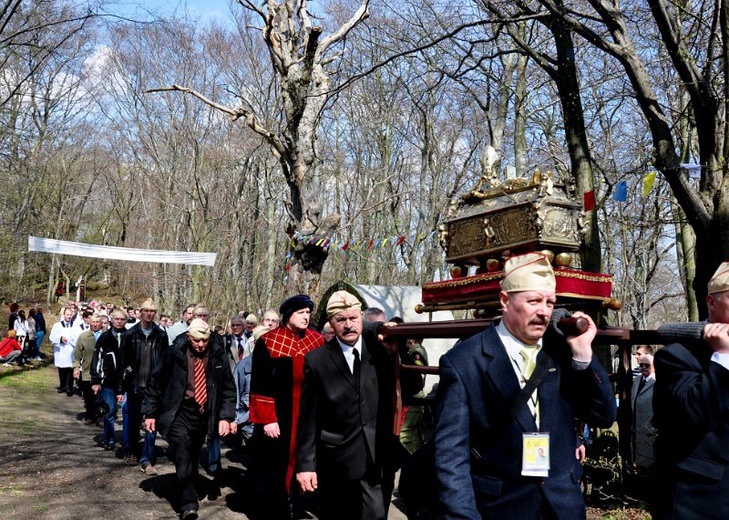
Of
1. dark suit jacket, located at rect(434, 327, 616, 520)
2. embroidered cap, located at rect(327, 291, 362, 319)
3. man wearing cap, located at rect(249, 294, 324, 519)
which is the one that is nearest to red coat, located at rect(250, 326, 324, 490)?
man wearing cap, located at rect(249, 294, 324, 519)

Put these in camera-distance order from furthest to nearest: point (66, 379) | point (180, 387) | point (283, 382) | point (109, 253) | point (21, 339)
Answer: point (109, 253), point (21, 339), point (66, 379), point (180, 387), point (283, 382)

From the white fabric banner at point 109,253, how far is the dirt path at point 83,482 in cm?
1216

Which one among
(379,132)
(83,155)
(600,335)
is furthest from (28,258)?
(600,335)

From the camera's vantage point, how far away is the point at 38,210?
4641cm

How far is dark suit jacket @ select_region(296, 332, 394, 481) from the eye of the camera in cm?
516

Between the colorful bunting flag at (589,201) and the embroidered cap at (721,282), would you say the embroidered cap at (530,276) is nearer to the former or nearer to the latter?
the embroidered cap at (721,282)

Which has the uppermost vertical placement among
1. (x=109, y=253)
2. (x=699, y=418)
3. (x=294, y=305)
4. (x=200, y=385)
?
(x=109, y=253)

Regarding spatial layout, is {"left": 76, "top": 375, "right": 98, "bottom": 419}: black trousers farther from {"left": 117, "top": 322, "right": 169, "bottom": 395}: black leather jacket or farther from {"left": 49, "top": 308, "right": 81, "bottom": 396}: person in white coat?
{"left": 117, "top": 322, "right": 169, "bottom": 395}: black leather jacket

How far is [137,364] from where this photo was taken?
10.4 meters

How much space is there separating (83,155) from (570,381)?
4619 centimetres

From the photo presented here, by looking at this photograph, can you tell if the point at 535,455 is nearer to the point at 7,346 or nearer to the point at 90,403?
the point at 90,403

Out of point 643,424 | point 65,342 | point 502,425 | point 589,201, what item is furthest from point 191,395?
point 65,342

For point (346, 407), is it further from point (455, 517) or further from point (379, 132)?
point (379, 132)

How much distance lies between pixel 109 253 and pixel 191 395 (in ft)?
64.8
